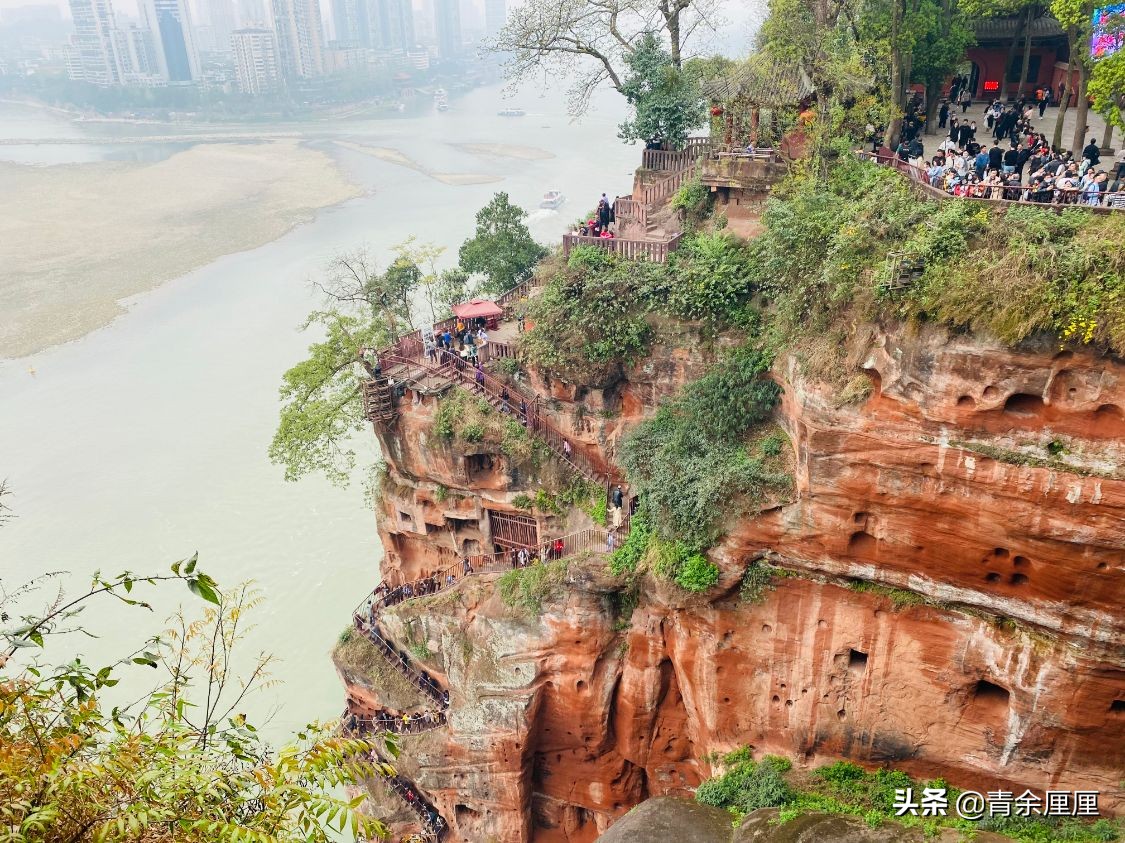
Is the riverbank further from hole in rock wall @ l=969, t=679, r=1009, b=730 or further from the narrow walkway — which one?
hole in rock wall @ l=969, t=679, r=1009, b=730

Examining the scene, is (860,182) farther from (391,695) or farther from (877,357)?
(391,695)

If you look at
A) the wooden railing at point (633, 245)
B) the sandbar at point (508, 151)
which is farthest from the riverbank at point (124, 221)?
the wooden railing at point (633, 245)

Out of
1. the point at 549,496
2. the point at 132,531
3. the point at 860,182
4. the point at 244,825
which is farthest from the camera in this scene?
the point at 132,531

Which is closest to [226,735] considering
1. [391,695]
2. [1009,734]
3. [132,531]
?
[1009,734]

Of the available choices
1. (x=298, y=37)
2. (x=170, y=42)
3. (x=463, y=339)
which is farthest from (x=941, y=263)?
(x=170, y=42)

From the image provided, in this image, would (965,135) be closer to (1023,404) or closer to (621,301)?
(621,301)
